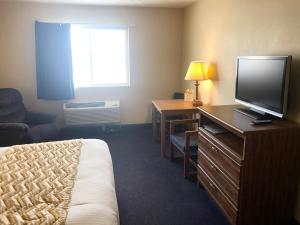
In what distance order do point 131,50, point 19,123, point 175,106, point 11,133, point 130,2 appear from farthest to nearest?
point 131,50 → point 130,2 → point 175,106 → point 19,123 → point 11,133

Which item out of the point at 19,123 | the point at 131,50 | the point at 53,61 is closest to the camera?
the point at 19,123

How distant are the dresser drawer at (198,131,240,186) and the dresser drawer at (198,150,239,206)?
0.14 ft

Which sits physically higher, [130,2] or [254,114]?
[130,2]

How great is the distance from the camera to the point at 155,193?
2514 mm

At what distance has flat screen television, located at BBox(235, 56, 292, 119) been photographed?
1.83 m

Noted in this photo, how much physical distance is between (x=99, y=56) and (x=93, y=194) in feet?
11.2

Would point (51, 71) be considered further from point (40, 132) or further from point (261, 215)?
point (261, 215)

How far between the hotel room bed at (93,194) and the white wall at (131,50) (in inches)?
95.4

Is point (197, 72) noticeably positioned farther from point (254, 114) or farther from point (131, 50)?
point (131, 50)

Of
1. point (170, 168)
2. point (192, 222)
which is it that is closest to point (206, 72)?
point (170, 168)

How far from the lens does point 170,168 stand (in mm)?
3061

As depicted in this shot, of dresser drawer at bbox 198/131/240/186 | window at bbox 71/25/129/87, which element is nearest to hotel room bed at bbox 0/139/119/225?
dresser drawer at bbox 198/131/240/186

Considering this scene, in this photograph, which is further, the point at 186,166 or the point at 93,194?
the point at 186,166

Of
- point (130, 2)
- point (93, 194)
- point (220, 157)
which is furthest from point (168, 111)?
point (93, 194)
